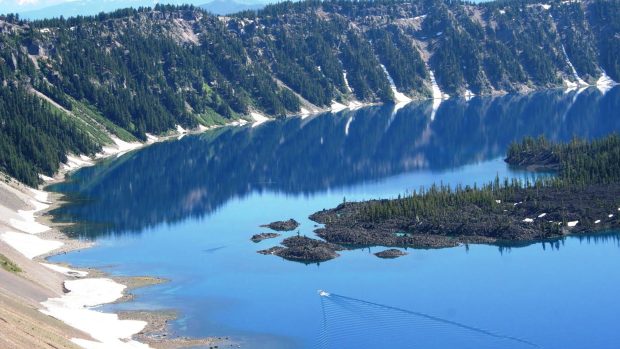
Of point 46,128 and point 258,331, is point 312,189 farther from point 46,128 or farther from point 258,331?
point 258,331

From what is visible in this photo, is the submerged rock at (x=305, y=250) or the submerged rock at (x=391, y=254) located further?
the submerged rock at (x=305, y=250)

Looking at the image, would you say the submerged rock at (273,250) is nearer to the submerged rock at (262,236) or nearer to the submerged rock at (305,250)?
the submerged rock at (305,250)

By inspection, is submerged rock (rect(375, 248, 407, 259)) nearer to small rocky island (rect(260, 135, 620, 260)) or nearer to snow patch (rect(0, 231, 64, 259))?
small rocky island (rect(260, 135, 620, 260))

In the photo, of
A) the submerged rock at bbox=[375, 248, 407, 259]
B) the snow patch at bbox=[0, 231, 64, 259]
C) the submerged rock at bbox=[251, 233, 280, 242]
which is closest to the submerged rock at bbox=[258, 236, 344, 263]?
the submerged rock at bbox=[251, 233, 280, 242]

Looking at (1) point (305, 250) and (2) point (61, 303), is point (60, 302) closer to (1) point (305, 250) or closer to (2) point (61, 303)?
(2) point (61, 303)

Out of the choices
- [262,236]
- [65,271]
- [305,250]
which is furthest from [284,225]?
[65,271]

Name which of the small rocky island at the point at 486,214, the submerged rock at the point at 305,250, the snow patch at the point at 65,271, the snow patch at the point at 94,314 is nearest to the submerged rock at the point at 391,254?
the small rocky island at the point at 486,214

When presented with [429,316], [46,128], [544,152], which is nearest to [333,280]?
[429,316]
